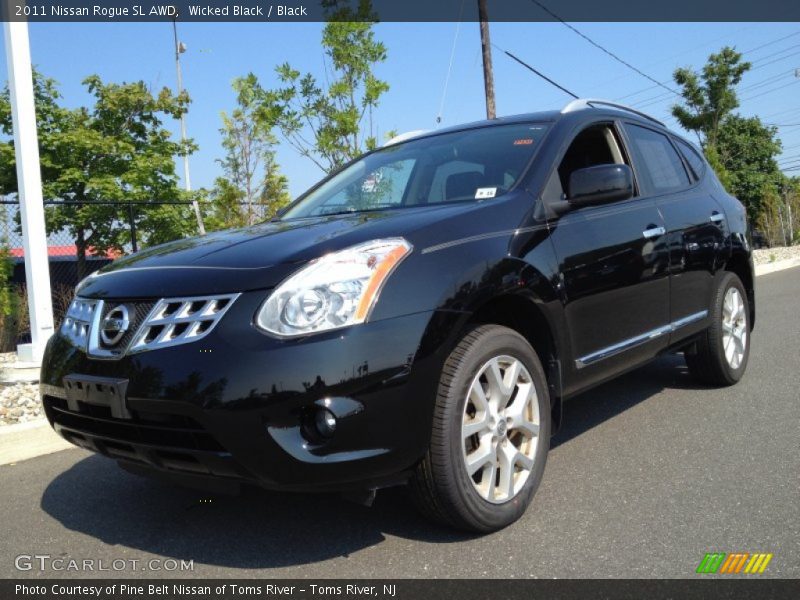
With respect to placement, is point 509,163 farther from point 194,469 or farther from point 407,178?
point 194,469

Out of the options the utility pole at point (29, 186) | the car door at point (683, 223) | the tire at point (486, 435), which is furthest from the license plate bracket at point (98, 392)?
the utility pole at point (29, 186)

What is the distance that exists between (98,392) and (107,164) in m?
11.8

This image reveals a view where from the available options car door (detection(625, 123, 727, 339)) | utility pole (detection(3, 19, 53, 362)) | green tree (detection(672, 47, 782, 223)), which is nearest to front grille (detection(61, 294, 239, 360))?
car door (detection(625, 123, 727, 339))

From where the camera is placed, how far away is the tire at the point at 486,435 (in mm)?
2607

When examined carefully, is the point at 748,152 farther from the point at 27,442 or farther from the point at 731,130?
the point at 27,442

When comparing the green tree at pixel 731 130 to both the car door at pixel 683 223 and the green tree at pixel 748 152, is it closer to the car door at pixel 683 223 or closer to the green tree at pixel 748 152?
the green tree at pixel 748 152

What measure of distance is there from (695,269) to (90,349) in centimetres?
346

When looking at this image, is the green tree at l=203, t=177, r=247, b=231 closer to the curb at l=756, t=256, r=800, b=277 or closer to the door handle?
the door handle

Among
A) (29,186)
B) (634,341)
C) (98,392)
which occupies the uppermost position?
(29,186)

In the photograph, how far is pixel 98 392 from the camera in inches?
102

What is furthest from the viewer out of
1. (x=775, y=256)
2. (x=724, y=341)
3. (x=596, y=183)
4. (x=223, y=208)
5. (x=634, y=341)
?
(x=775, y=256)

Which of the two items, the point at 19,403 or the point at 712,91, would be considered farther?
the point at 712,91

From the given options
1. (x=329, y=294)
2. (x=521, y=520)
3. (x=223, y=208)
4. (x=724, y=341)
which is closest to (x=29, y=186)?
(x=329, y=294)
